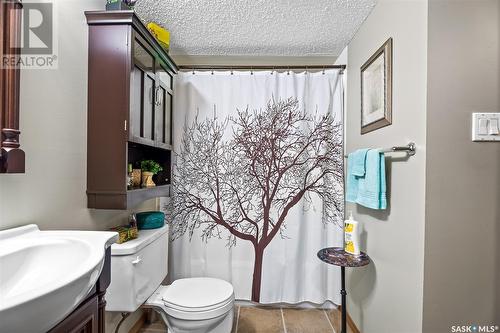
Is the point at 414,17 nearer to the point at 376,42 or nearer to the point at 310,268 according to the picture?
the point at 376,42

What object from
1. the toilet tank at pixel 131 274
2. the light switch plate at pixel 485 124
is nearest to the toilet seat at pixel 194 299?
the toilet tank at pixel 131 274

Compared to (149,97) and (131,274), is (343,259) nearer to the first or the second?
(131,274)

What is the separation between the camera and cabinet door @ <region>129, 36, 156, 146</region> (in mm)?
1353

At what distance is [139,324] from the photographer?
6.39ft

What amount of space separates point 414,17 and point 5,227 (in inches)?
76.7

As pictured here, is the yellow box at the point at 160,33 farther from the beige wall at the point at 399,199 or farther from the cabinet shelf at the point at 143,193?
the beige wall at the point at 399,199

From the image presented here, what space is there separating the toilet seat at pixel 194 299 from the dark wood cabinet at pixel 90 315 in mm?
586

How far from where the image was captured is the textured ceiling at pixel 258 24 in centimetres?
164

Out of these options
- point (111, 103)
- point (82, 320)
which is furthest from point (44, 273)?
point (111, 103)

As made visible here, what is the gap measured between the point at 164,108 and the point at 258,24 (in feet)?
2.99

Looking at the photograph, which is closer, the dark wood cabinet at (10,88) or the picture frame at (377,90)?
the dark wood cabinet at (10,88)

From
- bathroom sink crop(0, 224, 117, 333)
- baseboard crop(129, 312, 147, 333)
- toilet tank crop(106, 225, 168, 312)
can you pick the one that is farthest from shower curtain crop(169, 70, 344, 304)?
bathroom sink crop(0, 224, 117, 333)

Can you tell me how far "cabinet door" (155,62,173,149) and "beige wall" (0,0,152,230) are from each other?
46cm

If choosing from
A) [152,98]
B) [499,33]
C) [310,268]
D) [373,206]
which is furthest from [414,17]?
[310,268]
